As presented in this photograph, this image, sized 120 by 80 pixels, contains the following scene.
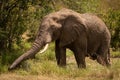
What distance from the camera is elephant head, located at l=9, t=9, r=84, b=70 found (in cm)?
1198

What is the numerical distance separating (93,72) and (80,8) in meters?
5.31

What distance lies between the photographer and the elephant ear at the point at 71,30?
12.9 meters

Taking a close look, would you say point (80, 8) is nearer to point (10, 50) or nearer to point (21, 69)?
point (10, 50)

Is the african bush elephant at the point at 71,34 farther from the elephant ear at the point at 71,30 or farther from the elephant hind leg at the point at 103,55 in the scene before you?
the elephant hind leg at the point at 103,55

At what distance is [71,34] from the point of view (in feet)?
42.8

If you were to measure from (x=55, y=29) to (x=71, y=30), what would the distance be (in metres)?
0.69

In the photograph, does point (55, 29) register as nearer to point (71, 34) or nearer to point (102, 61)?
point (71, 34)

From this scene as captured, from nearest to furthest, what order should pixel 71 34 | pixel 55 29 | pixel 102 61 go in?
pixel 55 29 < pixel 71 34 < pixel 102 61

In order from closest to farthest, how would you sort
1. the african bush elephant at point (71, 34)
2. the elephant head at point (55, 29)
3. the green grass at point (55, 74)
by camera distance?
the green grass at point (55, 74)
the elephant head at point (55, 29)
the african bush elephant at point (71, 34)

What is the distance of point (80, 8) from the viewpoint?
16.4 metres

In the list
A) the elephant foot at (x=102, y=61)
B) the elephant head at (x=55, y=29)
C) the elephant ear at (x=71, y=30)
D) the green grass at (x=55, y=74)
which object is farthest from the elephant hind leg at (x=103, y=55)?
the green grass at (x=55, y=74)

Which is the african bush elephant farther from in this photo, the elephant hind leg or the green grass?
the green grass

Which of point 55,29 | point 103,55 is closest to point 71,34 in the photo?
point 55,29

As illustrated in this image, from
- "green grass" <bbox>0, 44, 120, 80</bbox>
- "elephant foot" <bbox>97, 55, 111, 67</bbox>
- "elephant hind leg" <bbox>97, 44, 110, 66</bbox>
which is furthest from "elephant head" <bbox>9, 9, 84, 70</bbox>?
"elephant foot" <bbox>97, 55, 111, 67</bbox>
